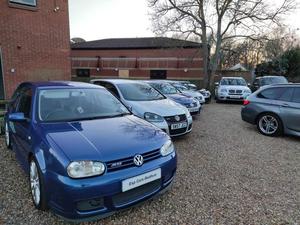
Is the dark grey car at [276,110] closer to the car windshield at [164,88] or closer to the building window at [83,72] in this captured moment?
the car windshield at [164,88]

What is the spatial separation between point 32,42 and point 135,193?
364 inches

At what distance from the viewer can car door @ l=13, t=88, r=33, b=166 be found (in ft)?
9.24

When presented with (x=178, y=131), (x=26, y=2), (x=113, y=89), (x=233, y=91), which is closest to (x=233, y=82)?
(x=233, y=91)

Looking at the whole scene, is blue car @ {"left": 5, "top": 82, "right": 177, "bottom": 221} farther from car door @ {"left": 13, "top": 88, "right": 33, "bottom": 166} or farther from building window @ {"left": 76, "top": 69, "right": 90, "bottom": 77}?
building window @ {"left": 76, "top": 69, "right": 90, "bottom": 77}

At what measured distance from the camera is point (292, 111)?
17.8ft

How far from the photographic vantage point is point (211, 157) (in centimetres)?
433

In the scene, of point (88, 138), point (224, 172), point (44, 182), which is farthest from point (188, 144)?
point (44, 182)

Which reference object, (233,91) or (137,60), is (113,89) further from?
(137,60)

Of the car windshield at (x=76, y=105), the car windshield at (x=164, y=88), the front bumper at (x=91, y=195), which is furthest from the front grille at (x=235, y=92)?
the front bumper at (x=91, y=195)

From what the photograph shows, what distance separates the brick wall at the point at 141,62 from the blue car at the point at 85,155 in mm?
18949

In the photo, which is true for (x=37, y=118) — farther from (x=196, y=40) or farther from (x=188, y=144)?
(x=196, y=40)

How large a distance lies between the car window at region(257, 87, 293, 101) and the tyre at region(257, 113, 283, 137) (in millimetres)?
496

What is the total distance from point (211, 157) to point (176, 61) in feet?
61.7

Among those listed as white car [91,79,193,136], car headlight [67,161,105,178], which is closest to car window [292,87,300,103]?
white car [91,79,193,136]
